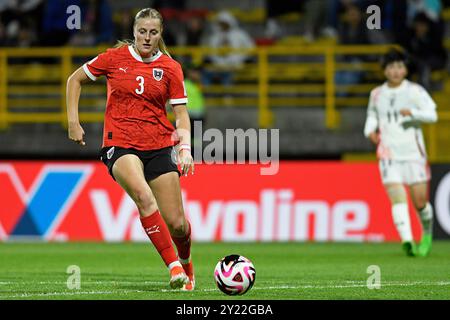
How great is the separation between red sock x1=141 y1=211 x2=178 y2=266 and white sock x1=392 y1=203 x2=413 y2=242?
5.43 meters

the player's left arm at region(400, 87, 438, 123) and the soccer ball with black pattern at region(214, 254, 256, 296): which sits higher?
the player's left arm at region(400, 87, 438, 123)

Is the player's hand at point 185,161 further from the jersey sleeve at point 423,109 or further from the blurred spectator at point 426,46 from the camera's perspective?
the blurred spectator at point 426,46

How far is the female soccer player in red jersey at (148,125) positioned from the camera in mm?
10102

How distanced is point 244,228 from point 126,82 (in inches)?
338

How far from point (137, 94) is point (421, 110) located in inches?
228

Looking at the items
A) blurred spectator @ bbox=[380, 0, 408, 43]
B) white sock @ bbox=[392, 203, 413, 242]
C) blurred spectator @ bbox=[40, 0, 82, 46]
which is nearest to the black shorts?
white sock @ bbox=[392, 203, 413, 242]

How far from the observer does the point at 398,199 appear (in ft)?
49.4

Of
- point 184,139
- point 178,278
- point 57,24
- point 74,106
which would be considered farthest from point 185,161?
point 57,24

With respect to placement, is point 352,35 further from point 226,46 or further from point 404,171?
point 404,171

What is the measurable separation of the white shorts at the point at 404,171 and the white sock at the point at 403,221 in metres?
0.34

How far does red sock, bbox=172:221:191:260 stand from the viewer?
1041cm

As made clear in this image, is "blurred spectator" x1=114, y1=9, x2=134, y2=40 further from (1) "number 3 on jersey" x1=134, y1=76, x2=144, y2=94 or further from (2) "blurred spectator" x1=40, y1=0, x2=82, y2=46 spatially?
(1) "number 3 on jersey" x1=134, y1=76, x2=144, y2=94

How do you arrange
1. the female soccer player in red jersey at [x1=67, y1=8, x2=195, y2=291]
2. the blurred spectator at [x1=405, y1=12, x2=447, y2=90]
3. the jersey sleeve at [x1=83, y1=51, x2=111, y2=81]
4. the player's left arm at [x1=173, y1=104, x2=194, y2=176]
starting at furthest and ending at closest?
the blurred spectator at [x1=405, y1=12, x2=447, y2=90] → the jersey sleeve at [x1=83, y1=51, x2=111, y2=81] → the female soccer player in red jersey at [x1=67, y1=8, x2=195, y2=291] → the player's left arm at [x1=173, y1=104, x2=194, y2=176]
